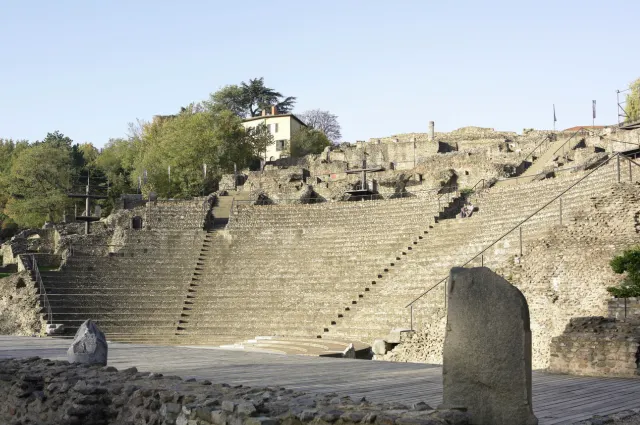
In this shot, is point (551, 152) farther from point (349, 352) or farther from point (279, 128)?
point (279, 128)

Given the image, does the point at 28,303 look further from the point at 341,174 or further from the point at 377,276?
the point at 341,174

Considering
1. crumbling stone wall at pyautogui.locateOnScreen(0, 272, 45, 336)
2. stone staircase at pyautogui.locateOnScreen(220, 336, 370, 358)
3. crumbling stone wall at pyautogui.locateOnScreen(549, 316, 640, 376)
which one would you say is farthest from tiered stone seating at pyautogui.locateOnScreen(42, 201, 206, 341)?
crumbling stone wall at pyautogui.locateOnScreen(549, 316, 640, 376)

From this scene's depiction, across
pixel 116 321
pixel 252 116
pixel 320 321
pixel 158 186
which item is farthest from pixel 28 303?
pixel 252 116

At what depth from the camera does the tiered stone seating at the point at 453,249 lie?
2069cm

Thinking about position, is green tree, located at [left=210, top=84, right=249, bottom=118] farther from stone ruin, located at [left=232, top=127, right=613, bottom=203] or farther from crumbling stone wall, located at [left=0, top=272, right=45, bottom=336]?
crumbling stone wall, located at [left=0, top=272, right=45, bottom=336]

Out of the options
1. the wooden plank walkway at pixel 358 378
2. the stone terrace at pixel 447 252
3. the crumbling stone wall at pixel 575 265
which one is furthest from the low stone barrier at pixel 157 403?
the crumbling stone wall at pixel 575 265

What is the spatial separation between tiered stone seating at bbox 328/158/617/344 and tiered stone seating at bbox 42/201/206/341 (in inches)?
263

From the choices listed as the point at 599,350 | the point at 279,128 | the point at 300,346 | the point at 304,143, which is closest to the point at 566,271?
the point at 300,346

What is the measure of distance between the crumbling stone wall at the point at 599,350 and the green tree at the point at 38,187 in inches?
1718

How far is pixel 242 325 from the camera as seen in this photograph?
23.6m

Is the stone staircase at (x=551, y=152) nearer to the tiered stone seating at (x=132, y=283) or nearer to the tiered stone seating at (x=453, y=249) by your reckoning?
the tiered stone seating at (x=453, y=249)

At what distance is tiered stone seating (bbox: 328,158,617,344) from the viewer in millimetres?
20688

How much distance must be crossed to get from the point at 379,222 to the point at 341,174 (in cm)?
1975

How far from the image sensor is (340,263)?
26344 mm
